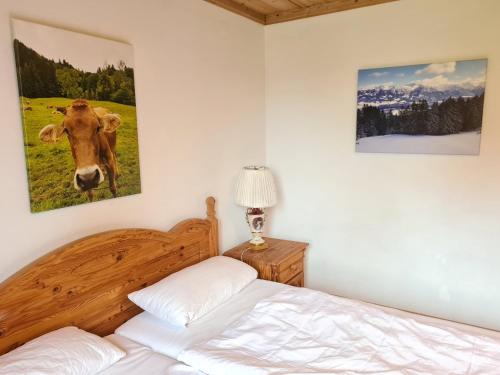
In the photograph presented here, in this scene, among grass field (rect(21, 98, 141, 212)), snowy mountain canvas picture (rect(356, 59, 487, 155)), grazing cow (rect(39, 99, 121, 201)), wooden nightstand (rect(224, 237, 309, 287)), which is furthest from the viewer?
wooden nightstand (rect(224, 237, 309, 287))

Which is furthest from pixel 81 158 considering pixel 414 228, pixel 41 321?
pixel 414 228

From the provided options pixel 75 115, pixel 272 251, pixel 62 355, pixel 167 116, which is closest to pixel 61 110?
pixel 75 115

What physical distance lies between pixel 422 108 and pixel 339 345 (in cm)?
175

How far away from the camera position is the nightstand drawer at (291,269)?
256 centimetres

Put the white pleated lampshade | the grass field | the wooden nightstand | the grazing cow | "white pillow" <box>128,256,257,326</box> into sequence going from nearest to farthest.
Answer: the grass field, the grazing cow, "white pillow" <box>128,256,257,326</box>, the wooden nightstand, the white pleated lampshade

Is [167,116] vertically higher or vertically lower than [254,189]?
higher

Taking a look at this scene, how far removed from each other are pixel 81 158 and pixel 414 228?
7.32 ft

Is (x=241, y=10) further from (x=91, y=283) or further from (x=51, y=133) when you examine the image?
(x=91, y=283)

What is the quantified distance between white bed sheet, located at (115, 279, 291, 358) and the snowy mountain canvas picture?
4.91ft

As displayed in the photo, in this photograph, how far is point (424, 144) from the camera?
2578mm

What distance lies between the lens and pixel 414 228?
270 cm

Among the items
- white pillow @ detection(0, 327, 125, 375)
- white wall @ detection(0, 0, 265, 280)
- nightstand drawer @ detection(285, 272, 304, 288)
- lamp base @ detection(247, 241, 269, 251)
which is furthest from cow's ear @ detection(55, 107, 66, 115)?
nightstand drawer @ detection(285, 272, 304, 288)

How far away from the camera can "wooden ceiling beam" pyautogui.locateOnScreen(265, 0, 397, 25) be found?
2.67m

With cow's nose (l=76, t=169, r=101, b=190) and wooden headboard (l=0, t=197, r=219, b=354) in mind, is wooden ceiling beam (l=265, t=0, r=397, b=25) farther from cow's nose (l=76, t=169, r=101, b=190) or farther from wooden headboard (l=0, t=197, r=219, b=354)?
cow's nose (l=76, t=169, r=101, b=190)
